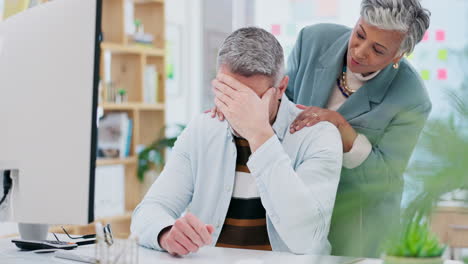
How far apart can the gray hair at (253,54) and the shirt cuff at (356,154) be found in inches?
11.8

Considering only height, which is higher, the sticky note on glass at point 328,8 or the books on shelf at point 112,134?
the sticky note on glass at point 328,8

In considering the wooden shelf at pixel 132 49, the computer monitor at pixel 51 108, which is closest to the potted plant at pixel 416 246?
the computer monitor at pixel 51 108

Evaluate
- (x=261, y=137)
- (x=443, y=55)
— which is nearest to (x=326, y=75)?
(x=261, y=137)

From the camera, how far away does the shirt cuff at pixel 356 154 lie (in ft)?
5.58

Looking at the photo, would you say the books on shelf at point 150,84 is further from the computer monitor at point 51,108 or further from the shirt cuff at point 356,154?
the computer monitor at point 51,108

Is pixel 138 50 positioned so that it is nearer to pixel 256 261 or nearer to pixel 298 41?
pixel 298 41

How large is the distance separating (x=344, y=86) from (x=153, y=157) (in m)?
2.89

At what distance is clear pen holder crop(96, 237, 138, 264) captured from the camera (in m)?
1.05

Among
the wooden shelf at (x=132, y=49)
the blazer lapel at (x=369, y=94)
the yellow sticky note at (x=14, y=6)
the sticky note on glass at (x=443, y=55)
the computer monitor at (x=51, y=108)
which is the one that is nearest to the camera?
the sticky note on glass at (x=443, y=55)

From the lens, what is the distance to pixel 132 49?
4469mm

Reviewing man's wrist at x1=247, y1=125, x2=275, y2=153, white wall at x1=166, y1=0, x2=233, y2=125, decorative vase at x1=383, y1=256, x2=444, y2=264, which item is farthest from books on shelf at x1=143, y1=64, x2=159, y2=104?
decorative vase at x1=383, y1=256, x2=444, y2=264

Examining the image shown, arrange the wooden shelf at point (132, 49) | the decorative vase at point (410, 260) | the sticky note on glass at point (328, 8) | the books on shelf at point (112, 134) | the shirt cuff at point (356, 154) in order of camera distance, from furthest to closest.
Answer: the sticky note on glass at point (328, 8)
the books on shelf at point (112, 134)
the wooden shelf at point (132, 49)
the shirt cuff at point (356, 154)
the decorative vase at point (410, 260)

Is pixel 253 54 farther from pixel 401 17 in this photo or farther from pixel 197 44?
pixel 197 44

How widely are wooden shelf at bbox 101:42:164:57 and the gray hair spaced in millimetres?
2738
